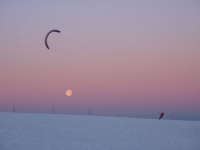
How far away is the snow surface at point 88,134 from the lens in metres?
34.8

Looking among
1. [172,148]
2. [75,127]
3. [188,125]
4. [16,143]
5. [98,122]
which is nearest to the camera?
[16,143]

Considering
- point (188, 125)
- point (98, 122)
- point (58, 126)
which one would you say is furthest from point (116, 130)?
point (188, 125)

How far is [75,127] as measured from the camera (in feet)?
135

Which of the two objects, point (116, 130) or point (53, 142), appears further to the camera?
point (116, 130)

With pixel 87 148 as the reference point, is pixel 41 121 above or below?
above

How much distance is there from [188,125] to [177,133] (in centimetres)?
712

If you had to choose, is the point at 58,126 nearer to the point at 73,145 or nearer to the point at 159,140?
the point at 73,145

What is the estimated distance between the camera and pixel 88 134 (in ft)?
127

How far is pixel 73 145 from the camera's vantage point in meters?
35.0

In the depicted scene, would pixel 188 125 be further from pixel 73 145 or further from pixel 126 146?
pixel 73 145

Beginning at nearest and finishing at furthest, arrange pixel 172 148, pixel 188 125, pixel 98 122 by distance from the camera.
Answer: pixel 172 148 < pixel 98 122 < pixel 188 125

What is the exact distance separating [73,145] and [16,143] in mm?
5731

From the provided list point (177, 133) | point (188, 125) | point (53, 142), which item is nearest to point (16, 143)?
point (53, 142)

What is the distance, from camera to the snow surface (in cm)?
3484
